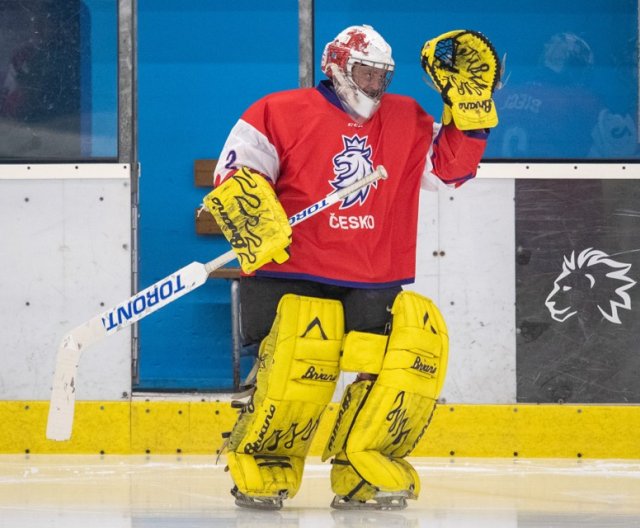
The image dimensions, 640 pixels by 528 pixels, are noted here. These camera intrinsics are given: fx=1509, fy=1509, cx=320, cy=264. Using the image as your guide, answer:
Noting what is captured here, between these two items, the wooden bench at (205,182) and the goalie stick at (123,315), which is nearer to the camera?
the goalie stick at (123,315)

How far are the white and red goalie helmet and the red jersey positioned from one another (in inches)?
1.7

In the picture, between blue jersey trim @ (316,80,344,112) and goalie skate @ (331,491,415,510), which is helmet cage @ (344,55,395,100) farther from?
goalie skate @ (331,491,415,510)

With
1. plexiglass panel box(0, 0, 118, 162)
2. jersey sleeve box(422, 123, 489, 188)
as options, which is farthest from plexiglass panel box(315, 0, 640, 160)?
jersey sleeve box(422, 123, 489, 188)

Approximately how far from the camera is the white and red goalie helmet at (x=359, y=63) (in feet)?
13.4

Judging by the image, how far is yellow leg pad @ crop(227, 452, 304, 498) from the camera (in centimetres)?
398

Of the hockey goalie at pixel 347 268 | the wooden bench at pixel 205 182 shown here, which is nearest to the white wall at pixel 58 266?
the wooden bench at pixel 205 182

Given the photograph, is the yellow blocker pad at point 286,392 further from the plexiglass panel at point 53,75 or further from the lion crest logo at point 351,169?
the plexiglass panel at point 53,75

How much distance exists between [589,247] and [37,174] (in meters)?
2.10

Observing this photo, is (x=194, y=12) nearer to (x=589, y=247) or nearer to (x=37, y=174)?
(x=37, y=174)

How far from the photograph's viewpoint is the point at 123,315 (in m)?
4.11

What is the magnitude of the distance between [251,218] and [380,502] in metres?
0.82

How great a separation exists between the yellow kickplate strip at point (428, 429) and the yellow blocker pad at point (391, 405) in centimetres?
147

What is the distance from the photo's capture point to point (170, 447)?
Result: 18.3ft

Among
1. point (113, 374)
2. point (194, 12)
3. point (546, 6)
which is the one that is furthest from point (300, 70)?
point (113, 374)
